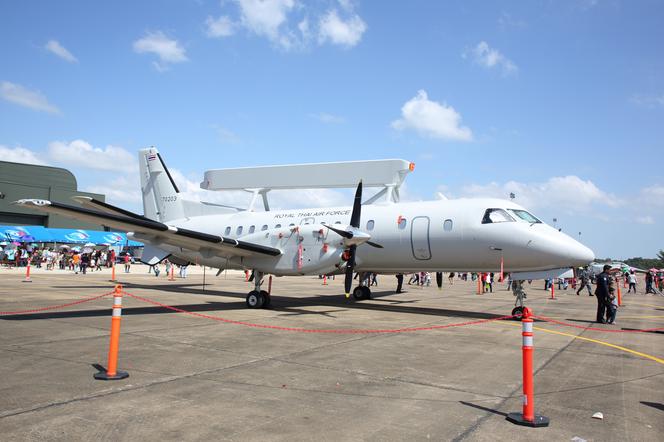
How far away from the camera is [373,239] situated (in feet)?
52.8

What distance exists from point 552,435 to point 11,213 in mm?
72891

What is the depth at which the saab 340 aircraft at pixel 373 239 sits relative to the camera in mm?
12953

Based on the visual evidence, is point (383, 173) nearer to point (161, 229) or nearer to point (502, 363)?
point (161, 229)

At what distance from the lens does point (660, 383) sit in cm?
677

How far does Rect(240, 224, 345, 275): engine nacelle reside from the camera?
1399cm

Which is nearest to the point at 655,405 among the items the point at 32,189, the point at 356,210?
the point at 356,210

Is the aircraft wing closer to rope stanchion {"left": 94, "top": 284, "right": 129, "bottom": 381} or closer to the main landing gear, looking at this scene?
the main landing gear

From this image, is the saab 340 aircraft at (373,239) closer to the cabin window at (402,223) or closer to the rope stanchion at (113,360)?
the cabin window at (402,223)

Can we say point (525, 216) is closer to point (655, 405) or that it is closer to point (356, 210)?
point (356, 210)

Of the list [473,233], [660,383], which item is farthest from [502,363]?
[473,233]

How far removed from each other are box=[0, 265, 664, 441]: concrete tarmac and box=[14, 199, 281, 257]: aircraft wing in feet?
8.23

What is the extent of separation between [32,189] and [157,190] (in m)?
53.4

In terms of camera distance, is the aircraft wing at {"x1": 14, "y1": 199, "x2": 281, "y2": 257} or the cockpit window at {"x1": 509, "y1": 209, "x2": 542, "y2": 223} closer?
the aircraft wing at {"x1": 14, "y1": 199, "x2": 281, "y2": 257}

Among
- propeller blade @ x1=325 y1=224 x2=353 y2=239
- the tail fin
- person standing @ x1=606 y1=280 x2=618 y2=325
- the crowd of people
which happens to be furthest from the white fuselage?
the crowd of people
